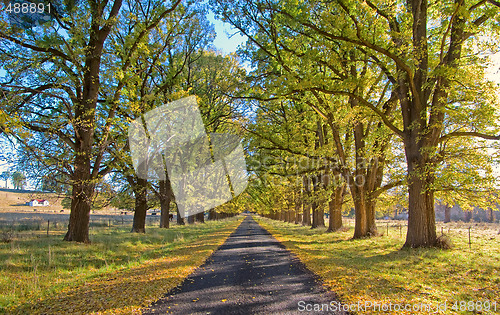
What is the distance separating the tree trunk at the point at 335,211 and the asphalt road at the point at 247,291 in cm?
1377

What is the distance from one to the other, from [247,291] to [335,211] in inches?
687

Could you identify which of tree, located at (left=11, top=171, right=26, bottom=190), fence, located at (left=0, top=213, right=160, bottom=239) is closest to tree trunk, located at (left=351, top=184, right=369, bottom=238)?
tree, located at (left=11, top=171, right=26, bottom=190)

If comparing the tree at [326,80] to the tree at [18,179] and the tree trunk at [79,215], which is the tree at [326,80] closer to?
the tree trunk at [79,215]

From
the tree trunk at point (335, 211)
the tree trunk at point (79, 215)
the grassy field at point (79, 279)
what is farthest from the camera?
the tree trunk at point (335, 211)

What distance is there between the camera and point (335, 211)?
22.1 meters

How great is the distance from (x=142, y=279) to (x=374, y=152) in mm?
12691

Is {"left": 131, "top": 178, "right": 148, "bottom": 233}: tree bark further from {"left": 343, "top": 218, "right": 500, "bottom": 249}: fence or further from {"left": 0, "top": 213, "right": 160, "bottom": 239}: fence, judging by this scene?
{"left": 343, "top": 218, "right": 500, "bottom": 249}: fence

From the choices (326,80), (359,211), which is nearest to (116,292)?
(326,80)

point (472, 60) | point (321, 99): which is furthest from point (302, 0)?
point (472, 60)

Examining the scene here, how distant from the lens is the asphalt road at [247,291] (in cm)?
499

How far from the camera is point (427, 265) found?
8953 mm

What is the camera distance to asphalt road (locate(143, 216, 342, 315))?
16.4ft

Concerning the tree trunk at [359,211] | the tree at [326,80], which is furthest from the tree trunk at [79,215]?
the tree trunk at [359,211]

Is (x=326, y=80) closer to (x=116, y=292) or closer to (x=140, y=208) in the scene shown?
(x=116, y=292)
